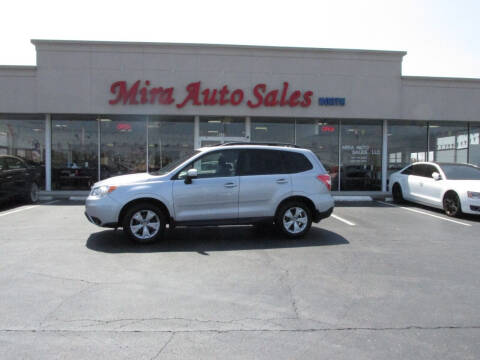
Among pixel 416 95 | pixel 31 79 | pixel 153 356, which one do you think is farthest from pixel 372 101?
pixel 153 356

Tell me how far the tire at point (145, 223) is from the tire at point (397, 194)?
945cm

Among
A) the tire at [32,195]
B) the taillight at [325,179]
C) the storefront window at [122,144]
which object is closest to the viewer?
the taillight at [325,179]

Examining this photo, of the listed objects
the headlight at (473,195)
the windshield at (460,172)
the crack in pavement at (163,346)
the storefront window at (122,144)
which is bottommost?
the crack in pavement at (163,346)

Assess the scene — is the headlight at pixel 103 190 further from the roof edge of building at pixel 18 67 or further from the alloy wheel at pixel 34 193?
the roof edge of building at pixel 18 67

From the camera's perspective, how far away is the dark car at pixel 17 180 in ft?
36.2

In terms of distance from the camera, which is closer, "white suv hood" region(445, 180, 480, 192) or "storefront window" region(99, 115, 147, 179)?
"white suv hood" region(445, 180, 480, 192)

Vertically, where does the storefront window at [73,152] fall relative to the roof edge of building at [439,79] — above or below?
below

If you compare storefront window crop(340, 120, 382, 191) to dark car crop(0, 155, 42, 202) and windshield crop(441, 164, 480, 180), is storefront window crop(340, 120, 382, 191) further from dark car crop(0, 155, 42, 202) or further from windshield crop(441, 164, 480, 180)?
dark car crop(0, 155, 42, 202)

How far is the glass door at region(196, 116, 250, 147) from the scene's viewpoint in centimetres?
1564

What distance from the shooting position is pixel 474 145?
1706cm

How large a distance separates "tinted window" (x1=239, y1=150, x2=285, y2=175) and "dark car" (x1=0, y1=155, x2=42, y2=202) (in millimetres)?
7785

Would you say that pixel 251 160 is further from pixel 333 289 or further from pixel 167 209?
pixel 333 289

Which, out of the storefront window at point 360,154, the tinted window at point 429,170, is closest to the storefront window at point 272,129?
the storefront window at point 360,154

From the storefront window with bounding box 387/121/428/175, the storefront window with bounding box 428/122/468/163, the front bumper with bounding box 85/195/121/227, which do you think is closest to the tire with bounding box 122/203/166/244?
the front bumper with bounding box 85/195/121/227
